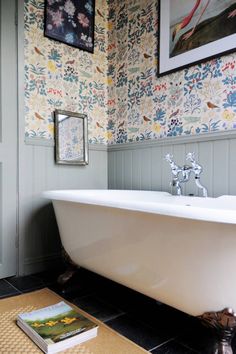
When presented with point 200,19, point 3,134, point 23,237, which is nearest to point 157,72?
point 200,19

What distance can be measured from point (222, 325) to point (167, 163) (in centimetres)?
121

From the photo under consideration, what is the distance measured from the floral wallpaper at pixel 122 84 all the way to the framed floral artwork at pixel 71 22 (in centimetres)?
5

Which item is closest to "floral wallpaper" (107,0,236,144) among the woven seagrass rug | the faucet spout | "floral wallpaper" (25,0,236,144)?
"floral wallpaper" (25,0,236,144)

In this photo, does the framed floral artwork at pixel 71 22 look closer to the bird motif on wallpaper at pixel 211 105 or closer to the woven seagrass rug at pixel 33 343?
the bird motif on wallpaper at pixel 211 105

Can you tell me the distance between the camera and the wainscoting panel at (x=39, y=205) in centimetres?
207

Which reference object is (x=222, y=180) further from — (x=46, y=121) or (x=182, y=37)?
(x=46, y=121)

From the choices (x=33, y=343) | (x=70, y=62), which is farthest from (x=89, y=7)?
(x=33, y=343)

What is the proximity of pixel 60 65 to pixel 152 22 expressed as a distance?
763mm

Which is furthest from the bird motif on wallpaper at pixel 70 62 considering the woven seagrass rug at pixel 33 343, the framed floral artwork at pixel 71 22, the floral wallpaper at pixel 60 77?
the woven seagrass rug at pixel 33 343

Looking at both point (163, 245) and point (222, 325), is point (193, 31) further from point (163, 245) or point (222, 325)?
point (222, 325)

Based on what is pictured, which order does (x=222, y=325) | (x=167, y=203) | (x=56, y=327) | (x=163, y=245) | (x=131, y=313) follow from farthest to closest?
(x=167, y=203) < (x=131, y=313) < (x=56, y=327) < (x=163, y=245) < (x=222, y=325)

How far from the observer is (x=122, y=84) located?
243 cm

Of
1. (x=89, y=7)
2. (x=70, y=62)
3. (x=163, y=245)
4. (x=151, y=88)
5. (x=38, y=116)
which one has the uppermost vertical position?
(x=89, y=7)

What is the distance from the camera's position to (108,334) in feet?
4.28
